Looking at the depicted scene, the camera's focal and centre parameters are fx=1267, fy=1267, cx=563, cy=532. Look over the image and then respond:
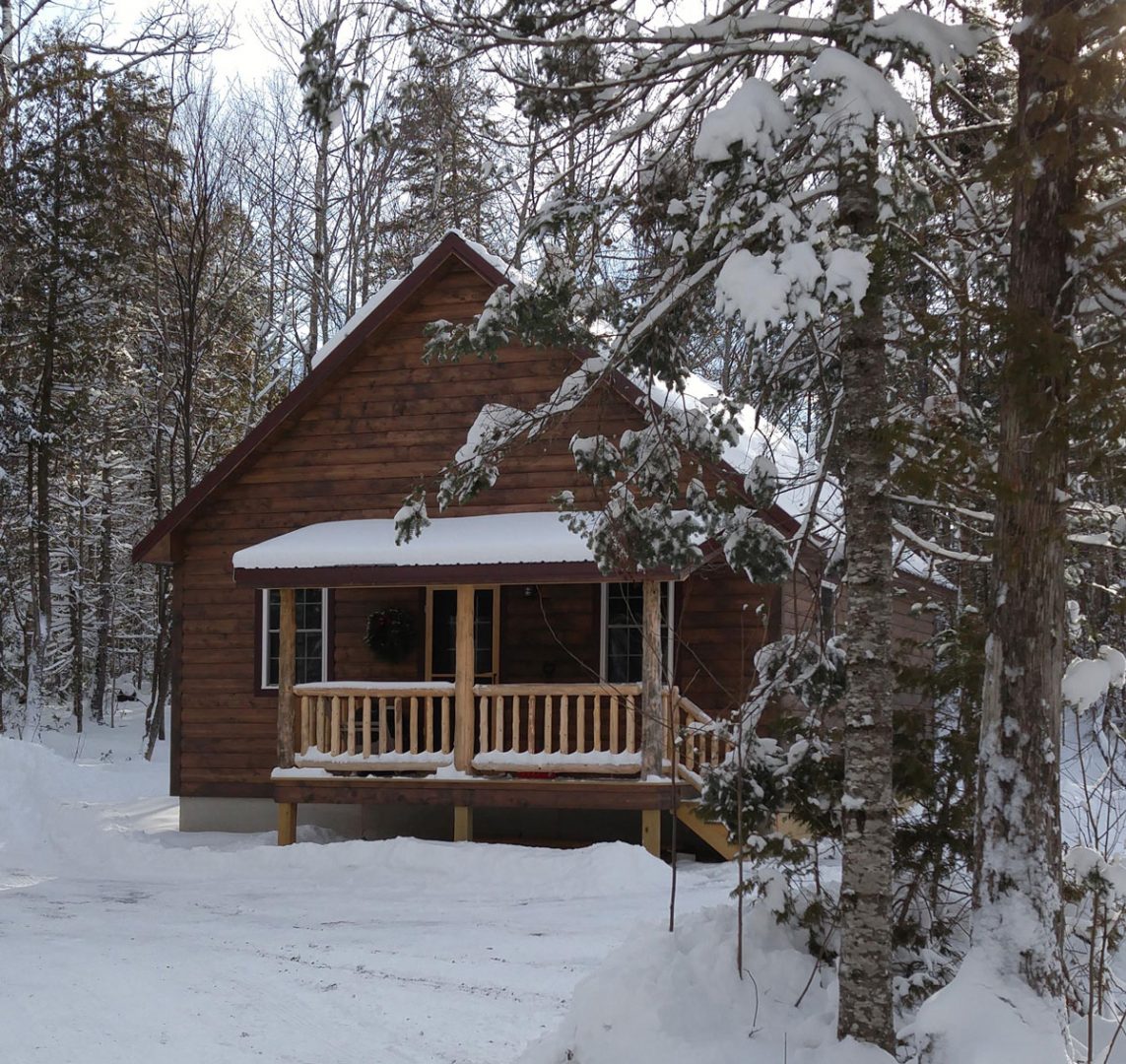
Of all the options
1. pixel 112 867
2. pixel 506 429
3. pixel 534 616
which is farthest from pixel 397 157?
pixel 506 429

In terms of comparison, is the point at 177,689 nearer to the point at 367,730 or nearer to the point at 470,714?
the point at 367,730

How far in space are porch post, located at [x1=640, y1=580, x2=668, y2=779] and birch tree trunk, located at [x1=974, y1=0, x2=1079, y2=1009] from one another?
20.1 ft

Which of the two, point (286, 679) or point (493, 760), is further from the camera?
point (286, 679)

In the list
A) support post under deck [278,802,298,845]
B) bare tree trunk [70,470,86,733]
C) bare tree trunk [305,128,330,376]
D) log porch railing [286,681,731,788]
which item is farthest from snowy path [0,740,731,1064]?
bare tree trunk [70,470,86,733]

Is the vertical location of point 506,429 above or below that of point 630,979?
above

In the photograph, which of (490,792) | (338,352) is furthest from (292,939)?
(338,352)

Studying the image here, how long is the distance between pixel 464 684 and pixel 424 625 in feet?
7.56

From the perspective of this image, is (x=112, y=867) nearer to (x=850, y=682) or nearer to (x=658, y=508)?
(x=658, y=508)

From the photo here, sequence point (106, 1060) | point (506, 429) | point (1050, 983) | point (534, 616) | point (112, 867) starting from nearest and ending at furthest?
point (1050, 983)
point (106, 1060)
point (506, 429)
point (112, 867)
point (534, 616)

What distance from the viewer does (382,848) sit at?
40.2ft

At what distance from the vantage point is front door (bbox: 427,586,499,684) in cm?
1480

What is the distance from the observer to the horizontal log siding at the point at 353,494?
1434cm

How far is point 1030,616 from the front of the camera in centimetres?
547

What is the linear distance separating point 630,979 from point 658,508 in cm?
273
